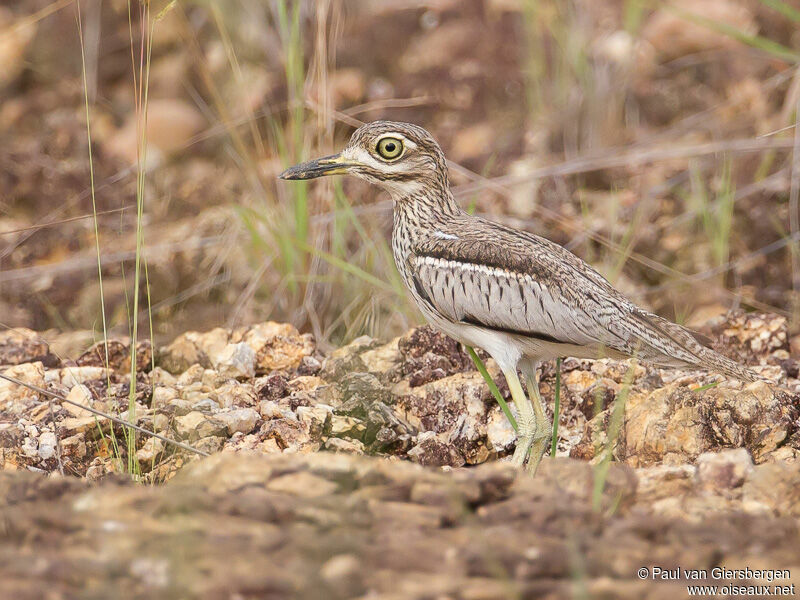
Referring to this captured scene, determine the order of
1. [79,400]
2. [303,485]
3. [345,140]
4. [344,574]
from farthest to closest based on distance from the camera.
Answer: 1. [345,140]
2. [79,400]
3. [303,485]
4. [344,574]

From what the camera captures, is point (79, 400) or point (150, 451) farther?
point (79, 400)

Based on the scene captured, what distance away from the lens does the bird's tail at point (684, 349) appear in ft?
10.5

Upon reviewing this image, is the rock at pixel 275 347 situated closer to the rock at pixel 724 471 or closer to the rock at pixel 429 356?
the rock at pixel 429 356

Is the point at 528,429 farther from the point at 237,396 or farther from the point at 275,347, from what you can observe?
the point at 275,347

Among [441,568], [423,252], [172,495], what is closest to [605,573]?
[441,568]

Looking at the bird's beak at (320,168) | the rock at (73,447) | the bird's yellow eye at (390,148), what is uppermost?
the bird's yellow eye at (390,148)

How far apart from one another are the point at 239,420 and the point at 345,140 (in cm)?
319

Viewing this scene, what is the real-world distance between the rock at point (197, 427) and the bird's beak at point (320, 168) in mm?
912

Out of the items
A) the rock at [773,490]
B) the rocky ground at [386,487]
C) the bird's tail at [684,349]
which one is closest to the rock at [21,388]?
the rocky ground at [386,487]

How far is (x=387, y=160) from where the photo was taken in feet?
12.0

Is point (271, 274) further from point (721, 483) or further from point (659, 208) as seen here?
point (721, 483)

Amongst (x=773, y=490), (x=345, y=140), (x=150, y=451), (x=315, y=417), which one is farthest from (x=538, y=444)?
(x=345, y=140)

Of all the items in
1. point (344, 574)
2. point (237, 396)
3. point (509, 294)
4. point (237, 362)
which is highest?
point (509, 294)

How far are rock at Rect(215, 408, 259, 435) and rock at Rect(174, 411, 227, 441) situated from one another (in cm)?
2
